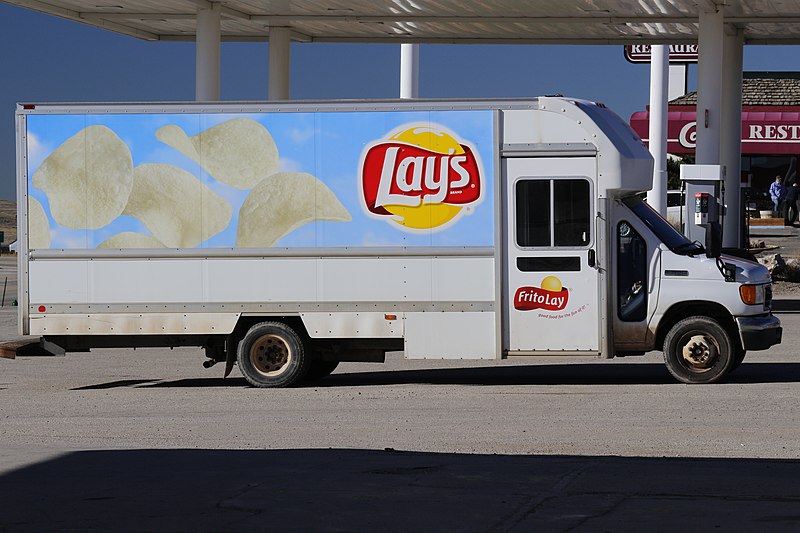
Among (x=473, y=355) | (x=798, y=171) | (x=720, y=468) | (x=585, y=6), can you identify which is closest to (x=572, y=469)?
(x=720, y=468)

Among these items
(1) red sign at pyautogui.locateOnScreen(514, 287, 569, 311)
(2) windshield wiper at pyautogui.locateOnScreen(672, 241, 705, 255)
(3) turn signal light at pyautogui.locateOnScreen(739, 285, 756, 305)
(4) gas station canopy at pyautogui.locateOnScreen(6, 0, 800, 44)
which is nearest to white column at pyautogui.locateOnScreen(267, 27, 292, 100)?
Result: (4) gas station canopy at pyautogui.locateOnScreen(6, 0, 800, 44)

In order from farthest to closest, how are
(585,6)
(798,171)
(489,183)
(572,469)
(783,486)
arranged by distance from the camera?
1. (798,171)
2. (585,6)
3. (489,183)
4. (572,469)
5. (783,486)

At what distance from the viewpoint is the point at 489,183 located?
48.6 ft

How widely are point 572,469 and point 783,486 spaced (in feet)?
4.76

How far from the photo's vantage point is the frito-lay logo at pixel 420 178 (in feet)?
48.7

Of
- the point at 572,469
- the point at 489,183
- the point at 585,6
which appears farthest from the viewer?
the point at 585,6

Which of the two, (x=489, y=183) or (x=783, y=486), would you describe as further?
(x=489, y=183)

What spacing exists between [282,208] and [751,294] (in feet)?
16.8

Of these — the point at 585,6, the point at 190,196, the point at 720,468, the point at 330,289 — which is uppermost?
the point at 585,6

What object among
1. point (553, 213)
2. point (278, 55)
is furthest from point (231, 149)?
point (278, 55)

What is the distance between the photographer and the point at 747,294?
1490cm

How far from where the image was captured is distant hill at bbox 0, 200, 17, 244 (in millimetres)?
69250

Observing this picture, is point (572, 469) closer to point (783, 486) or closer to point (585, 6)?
point (783, 486)

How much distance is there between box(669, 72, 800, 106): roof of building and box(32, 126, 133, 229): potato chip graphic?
42.6 meters
